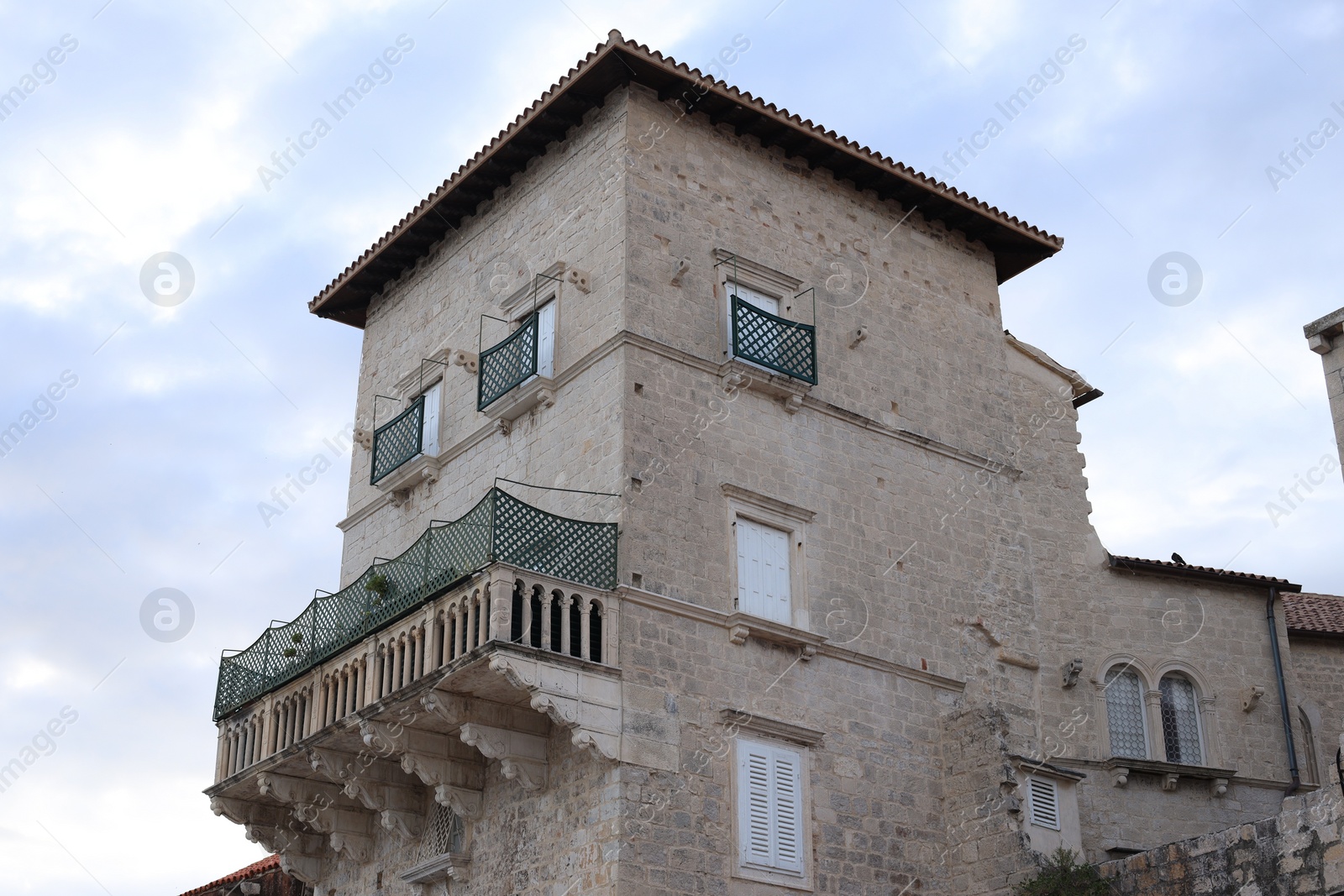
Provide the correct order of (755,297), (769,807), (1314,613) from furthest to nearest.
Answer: (1314,613), (755,297), (769,807)

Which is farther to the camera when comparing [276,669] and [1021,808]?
[276,669]

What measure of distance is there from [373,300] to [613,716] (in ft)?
37.0

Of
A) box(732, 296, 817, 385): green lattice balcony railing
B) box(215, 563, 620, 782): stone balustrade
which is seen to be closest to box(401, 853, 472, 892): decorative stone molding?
box(215, 563, 620, 782): stone balustrade

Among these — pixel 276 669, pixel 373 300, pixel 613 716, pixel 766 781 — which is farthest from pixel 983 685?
pixel 373 300

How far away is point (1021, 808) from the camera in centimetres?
1955

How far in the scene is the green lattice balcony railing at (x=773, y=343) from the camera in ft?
68.4

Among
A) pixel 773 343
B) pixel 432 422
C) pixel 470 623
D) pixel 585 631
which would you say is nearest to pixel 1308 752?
pixel 773 343

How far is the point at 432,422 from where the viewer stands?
2356 cm

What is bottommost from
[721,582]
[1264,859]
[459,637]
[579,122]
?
[1264,859]

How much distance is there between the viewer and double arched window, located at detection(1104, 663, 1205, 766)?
A: 22.6m

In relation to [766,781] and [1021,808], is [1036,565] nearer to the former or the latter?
[1021,808]

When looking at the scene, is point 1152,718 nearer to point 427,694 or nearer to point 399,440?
point 427,694

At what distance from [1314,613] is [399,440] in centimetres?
1564

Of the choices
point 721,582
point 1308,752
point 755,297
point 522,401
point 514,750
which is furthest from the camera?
point 1308,752
